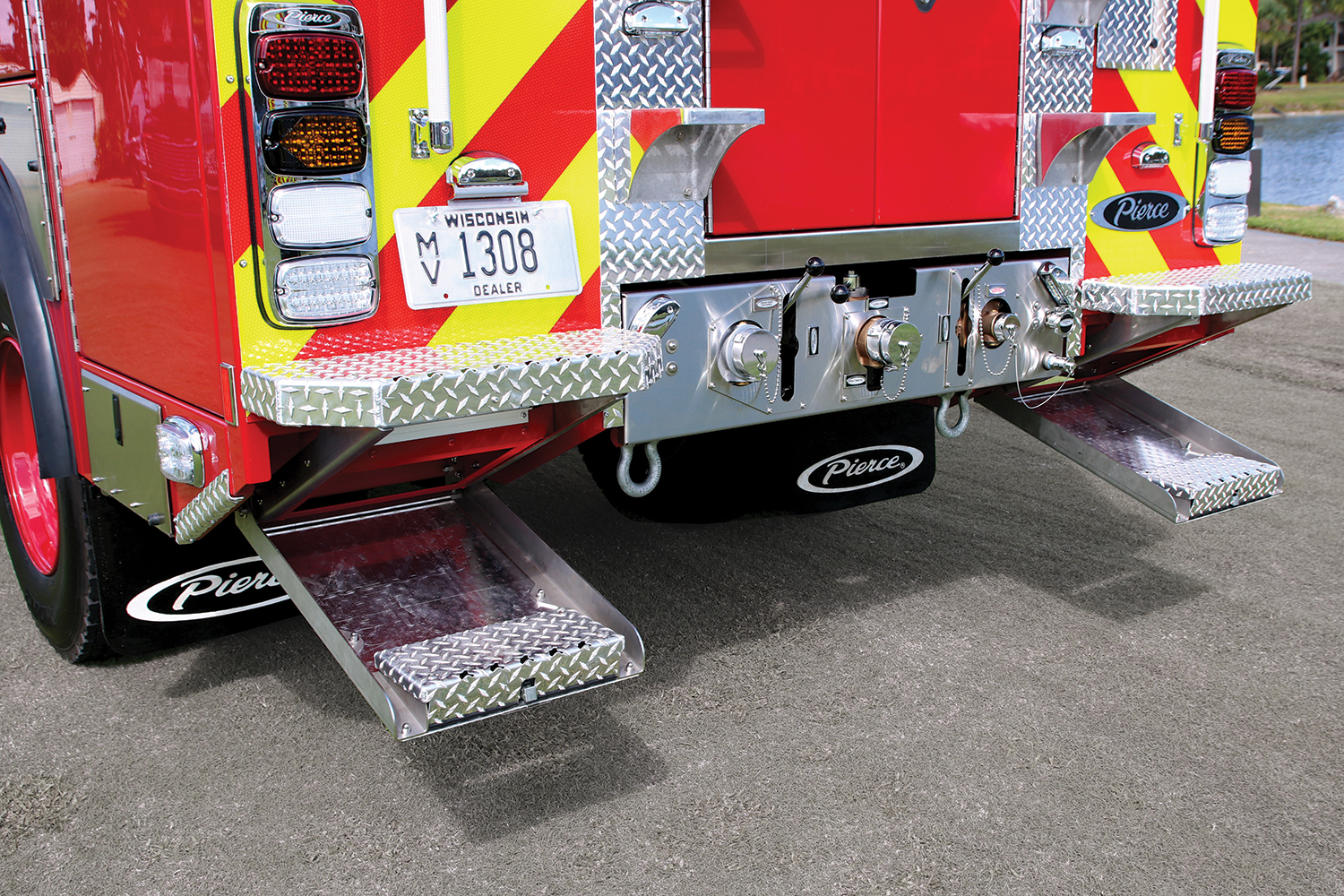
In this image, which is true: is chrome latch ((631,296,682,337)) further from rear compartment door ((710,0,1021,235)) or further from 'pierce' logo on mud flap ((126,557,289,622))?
'pierce' logo on mud flap ((126,557,289,622))

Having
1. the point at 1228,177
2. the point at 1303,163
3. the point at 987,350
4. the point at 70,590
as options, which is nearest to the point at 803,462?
the point at 987,350

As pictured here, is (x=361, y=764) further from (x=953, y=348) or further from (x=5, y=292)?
(x=953, y=348)

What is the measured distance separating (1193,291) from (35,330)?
3119 mm

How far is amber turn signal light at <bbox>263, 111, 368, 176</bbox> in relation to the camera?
2.13 m

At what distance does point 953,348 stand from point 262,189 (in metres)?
1.89

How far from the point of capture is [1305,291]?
3.62 m

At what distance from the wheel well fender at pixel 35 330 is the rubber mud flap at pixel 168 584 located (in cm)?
15

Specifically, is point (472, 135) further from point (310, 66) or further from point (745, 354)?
point (745, 354)

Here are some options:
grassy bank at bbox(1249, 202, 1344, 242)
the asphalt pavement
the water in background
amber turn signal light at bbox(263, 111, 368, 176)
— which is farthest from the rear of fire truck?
grassy bank at bbox(1249, 202, 1344, 242)

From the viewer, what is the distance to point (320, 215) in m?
2.20

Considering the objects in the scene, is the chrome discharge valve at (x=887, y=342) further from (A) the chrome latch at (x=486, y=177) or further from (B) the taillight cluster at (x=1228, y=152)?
(B) the taillight cluster at (x=1228, y=152)

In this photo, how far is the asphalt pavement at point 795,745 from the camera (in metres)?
2.32

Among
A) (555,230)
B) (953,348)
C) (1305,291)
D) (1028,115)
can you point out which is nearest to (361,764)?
(555,230)

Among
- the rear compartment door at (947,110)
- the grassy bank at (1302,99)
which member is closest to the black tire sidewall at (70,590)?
the rear compartment door at (947,110)
